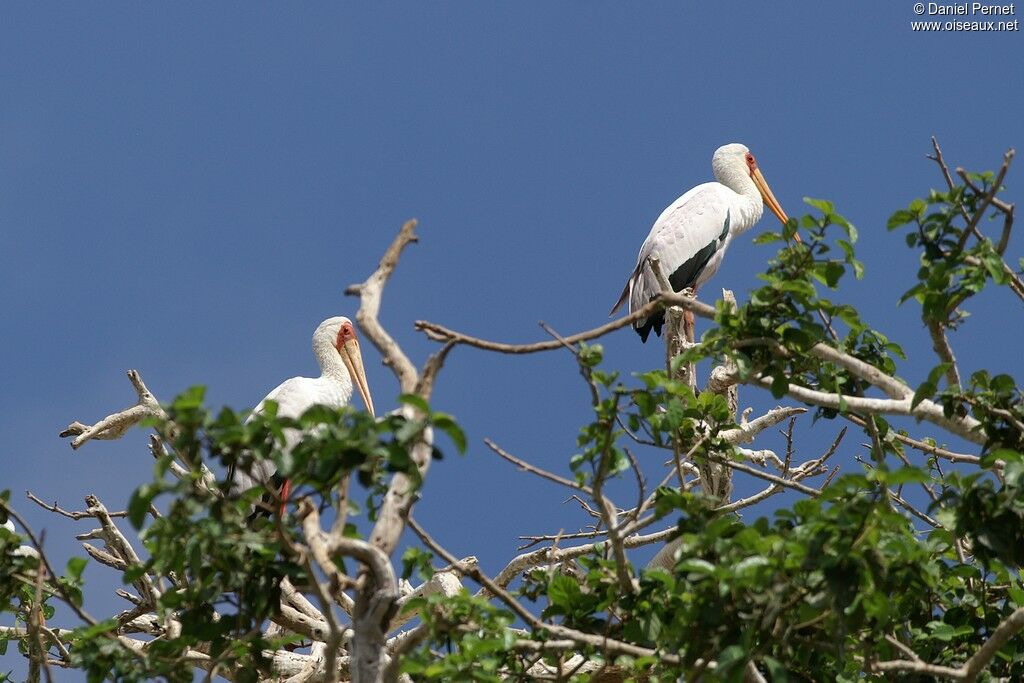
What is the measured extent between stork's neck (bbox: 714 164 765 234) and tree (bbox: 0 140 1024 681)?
20.5 ft

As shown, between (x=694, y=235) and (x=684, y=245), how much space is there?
0.17 meters

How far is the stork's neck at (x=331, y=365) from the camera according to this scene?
11.9m

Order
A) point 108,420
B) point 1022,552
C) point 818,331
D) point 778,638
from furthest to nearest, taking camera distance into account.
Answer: point 108,420 → point 818,331 → point 1022,552 → point 778,638

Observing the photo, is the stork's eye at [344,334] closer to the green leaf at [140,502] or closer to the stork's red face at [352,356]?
the stork's red face at [352,356]

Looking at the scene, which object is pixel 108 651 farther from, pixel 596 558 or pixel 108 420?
pixel 108 420

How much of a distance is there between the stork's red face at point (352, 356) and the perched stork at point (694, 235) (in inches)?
85.4

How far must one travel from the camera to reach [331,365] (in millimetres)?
11938

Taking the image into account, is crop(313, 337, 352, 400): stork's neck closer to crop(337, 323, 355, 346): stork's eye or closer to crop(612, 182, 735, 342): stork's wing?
crop(337, 323, 355, 346): stork's eye

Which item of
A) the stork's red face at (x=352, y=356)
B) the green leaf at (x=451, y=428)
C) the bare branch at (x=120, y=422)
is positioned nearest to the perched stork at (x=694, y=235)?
the stork's red face at (x=352, y=356)

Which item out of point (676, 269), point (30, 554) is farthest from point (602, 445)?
point (676, 269)

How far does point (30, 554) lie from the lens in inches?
224

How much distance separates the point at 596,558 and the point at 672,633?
90 centimetres

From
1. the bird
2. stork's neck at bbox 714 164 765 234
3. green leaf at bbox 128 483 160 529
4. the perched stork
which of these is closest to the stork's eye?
the bird

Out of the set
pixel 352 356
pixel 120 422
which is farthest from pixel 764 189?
pixel 120 422
